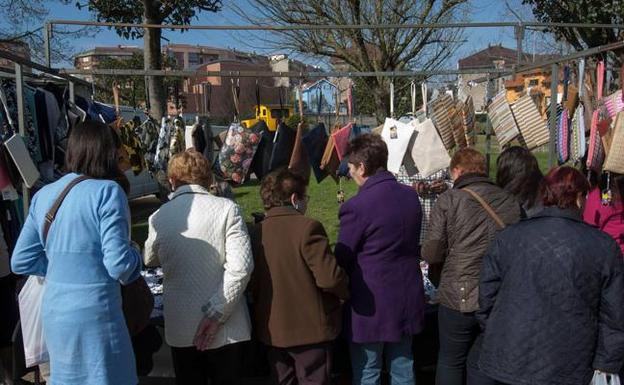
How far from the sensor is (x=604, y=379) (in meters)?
2.18

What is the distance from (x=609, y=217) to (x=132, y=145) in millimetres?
3523

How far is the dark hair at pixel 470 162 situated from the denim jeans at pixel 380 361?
Answer: 95 cm

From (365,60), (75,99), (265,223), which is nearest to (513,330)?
(265,223)

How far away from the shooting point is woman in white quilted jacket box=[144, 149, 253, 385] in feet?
8.52

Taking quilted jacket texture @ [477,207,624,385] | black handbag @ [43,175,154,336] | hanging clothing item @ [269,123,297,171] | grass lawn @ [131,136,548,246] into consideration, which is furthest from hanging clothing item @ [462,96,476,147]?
grass lawn @ [131,136,548,246]

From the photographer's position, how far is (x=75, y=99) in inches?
171

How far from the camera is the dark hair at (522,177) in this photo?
3172mm

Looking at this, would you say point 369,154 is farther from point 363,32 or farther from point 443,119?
point 363,32

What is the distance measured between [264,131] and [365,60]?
7.32 metres

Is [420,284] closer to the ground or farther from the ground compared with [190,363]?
farther from the ground

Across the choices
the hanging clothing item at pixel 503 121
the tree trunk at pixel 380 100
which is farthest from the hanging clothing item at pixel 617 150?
the tree trunk at pixel 380 100

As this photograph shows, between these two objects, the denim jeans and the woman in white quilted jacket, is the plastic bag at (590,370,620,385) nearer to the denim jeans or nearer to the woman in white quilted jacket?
the denim jeans

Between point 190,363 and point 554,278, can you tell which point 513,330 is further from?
point 190,363

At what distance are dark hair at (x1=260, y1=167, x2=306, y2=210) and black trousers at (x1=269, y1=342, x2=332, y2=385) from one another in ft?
2.34
